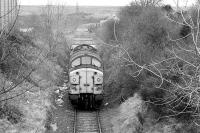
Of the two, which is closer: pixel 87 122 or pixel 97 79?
pixel 87 122

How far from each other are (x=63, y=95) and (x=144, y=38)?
7226mm

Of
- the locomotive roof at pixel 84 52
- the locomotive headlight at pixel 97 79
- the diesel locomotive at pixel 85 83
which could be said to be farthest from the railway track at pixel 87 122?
the locomotive roof at pixel 84 52

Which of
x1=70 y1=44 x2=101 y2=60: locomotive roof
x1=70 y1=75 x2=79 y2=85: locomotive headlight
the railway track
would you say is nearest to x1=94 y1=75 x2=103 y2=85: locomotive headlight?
x1=70 y1=75 x2=79 y2=85: locomotive headlight

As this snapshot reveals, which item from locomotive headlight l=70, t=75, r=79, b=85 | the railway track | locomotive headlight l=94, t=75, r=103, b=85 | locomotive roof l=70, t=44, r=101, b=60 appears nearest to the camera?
the railway track

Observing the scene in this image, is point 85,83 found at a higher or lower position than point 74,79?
lower

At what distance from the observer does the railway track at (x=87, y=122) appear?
667 inches

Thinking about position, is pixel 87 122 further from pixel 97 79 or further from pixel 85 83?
pixel 97 79

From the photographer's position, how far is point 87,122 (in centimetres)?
1823

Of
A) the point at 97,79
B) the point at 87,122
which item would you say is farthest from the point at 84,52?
the point at 87,122

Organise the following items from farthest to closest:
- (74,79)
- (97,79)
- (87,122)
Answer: (97,79)
(74,79)
(87,122)

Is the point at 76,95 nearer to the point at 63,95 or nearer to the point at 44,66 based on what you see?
the point at 63,95

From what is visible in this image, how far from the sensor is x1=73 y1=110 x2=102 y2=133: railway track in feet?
55.6

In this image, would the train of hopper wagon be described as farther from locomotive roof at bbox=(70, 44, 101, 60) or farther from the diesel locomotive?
locomotive roof at bbox=(70, 44, 101, 60)

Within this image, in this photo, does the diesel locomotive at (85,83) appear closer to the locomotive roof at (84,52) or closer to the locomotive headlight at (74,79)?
the locomotive headlight at (74,79)
